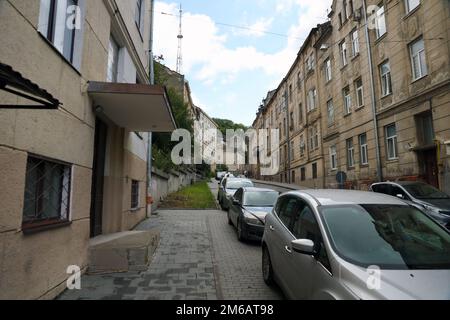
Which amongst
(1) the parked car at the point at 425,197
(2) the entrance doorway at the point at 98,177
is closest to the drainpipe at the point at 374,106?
(1) the parked car at the point at 425,197

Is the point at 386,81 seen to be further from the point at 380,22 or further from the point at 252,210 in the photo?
the point at 252,210

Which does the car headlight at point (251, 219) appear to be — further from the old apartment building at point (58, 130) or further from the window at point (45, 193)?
the window at point (45, 193)

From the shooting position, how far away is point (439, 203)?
8.69 meters

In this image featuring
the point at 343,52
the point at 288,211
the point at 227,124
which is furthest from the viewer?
the point at 227,124

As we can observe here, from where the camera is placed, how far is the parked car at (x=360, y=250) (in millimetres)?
2660

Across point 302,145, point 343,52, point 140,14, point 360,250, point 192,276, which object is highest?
point 343,52

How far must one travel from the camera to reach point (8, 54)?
3551 mm

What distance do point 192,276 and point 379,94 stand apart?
15196 millimetres

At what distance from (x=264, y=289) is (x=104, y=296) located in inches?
95.2

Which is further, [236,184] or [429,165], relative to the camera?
[236,184]

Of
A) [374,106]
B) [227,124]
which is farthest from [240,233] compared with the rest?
[227,124]

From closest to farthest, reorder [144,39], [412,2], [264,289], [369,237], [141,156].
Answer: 1. [369,237]
2. [264,289]
3. [141,156]
4. [144,39]
5. [412,2]

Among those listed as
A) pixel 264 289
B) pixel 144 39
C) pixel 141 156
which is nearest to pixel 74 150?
pixel 264 289
